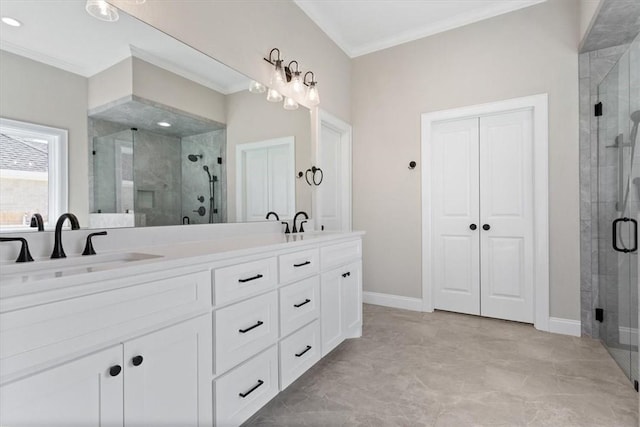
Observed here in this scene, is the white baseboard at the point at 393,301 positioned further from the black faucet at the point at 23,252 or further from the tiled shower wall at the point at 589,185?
the black faucet at the point at 23,252

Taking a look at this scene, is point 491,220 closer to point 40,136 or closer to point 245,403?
point 245,403

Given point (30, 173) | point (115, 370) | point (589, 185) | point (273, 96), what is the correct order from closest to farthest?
point (115, 370)
point (30, 173)
point (273, 96)
point (589, 185)

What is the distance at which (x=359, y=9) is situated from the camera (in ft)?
9.92

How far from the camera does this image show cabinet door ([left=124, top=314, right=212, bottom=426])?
1.01 m

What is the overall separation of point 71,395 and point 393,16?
11.9ft

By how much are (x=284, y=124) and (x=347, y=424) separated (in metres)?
2.15

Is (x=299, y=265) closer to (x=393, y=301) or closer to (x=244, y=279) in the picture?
(x=244, y=279)

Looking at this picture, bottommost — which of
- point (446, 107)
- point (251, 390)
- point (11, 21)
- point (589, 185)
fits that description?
point (251, 390)

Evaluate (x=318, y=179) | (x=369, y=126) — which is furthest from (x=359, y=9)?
(x=318, y=179)

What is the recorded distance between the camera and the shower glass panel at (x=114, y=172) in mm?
1423

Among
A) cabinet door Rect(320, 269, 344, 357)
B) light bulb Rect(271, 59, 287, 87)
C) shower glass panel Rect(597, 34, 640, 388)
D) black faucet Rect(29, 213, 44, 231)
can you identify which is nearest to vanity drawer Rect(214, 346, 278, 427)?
cabinet door Rect(320, 269, 344, 357)

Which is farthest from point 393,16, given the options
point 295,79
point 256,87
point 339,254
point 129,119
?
point 129,119

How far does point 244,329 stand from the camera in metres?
1.44

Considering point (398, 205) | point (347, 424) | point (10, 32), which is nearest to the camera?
point (10, 32)
